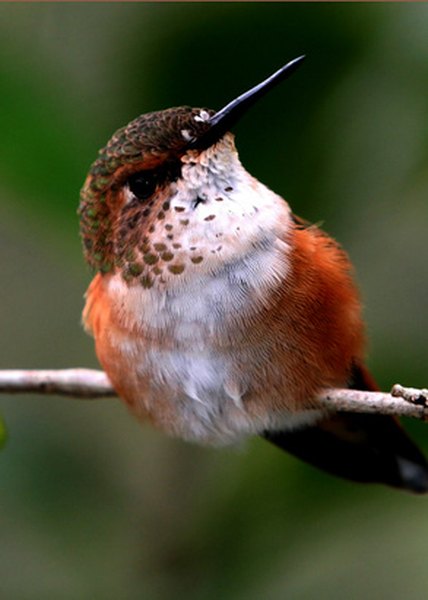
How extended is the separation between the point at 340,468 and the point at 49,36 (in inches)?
66.6

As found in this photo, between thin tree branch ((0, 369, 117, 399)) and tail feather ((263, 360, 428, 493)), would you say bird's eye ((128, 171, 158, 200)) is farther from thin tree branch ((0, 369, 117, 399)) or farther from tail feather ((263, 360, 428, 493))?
tail feather ((263, 360, 428, 493))

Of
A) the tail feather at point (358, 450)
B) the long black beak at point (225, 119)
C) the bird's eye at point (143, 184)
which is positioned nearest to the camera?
the long black beak at point (225, 119)

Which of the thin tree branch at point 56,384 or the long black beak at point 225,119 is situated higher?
the long black beak at point 225,119

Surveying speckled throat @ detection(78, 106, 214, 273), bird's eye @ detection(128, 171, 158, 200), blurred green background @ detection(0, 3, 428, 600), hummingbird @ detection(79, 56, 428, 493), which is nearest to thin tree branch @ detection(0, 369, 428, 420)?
hummingbird @ detection(79, 56, 428, 493)

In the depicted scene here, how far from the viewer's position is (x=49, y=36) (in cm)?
330

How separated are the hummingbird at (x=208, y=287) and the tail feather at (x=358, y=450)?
1.15 ft

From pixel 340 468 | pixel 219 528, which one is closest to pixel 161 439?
pixel 219 528

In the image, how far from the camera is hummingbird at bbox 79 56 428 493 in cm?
229

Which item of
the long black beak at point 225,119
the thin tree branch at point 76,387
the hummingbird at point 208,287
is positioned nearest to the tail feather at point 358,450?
the hummingbird at point 208,287

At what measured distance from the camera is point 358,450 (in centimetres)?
297

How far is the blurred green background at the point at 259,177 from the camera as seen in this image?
2896mm

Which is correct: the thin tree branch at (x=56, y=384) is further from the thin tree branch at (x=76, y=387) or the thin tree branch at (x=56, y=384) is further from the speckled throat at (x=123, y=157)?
the speckled throat at (x=123, y=157)

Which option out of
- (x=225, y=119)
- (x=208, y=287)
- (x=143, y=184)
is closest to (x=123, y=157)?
(x=143, y=184)

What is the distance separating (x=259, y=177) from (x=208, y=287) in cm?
67
